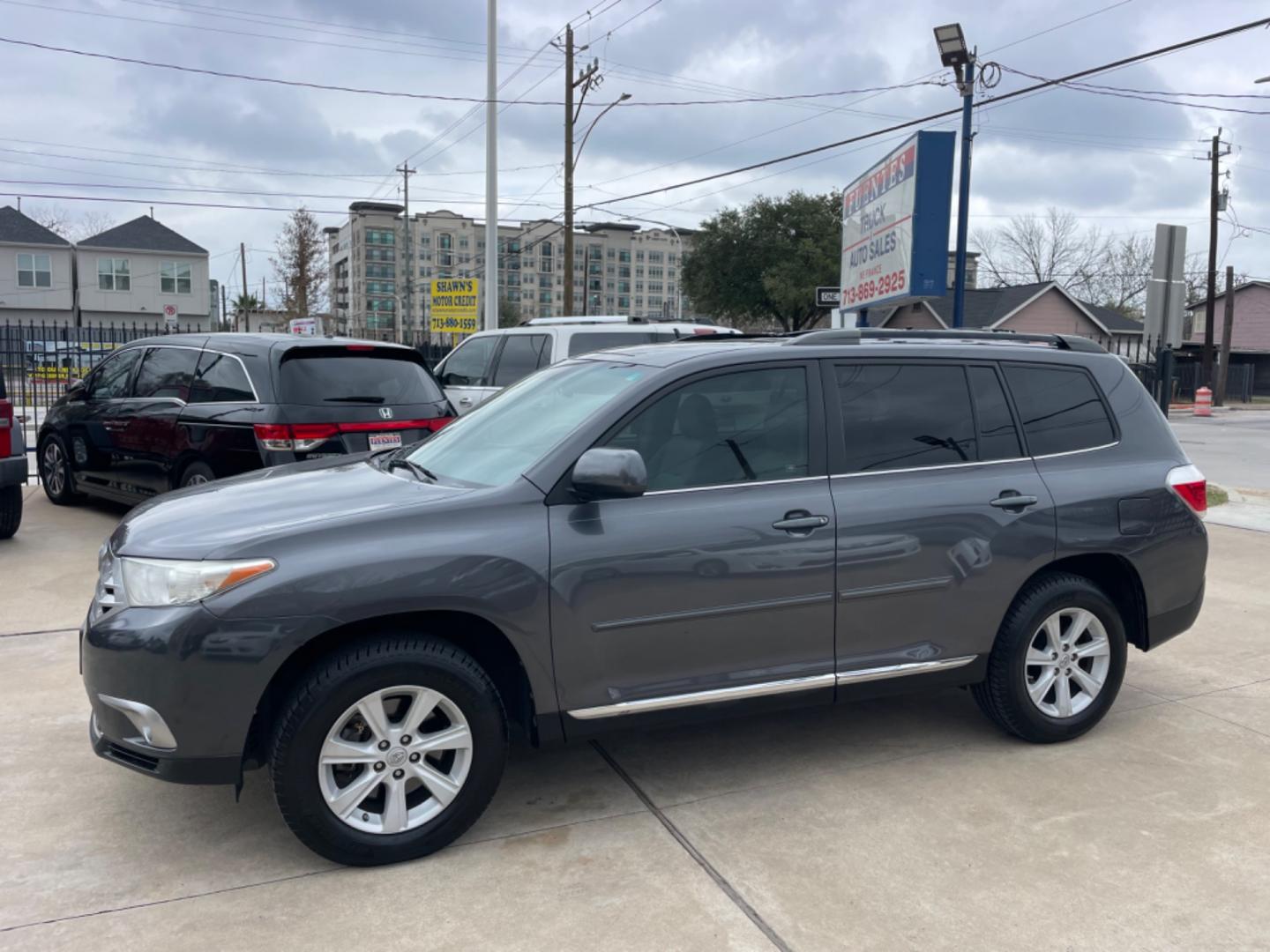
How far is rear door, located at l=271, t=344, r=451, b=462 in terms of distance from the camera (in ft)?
24.0

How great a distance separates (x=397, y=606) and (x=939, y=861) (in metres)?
1.98

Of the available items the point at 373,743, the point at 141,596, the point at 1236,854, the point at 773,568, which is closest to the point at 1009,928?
the point at 1236,854

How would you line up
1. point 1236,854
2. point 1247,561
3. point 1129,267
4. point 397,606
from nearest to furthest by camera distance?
point 397,606 < point 1236,854 < point 1247,561 < point 1129,267

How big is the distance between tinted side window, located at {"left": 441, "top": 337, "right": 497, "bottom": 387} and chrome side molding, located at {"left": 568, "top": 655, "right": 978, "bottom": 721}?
768cm

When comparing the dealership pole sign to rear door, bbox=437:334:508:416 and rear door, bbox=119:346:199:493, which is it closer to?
rear door, bbox=437:334:508:416

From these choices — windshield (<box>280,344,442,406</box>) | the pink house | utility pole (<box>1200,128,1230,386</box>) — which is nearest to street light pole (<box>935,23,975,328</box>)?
windshield (<box>280,344,442,406</box>)

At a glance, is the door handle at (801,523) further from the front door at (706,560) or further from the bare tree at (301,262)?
the bare tree at (301,262)

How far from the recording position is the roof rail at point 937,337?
13.3ft

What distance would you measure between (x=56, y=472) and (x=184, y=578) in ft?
25.8

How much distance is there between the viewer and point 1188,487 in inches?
175

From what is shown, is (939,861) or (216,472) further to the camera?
(216,472)

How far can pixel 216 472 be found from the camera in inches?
301

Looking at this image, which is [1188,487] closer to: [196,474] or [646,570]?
[646,570]

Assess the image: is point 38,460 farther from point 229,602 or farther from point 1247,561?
point 1247,561
